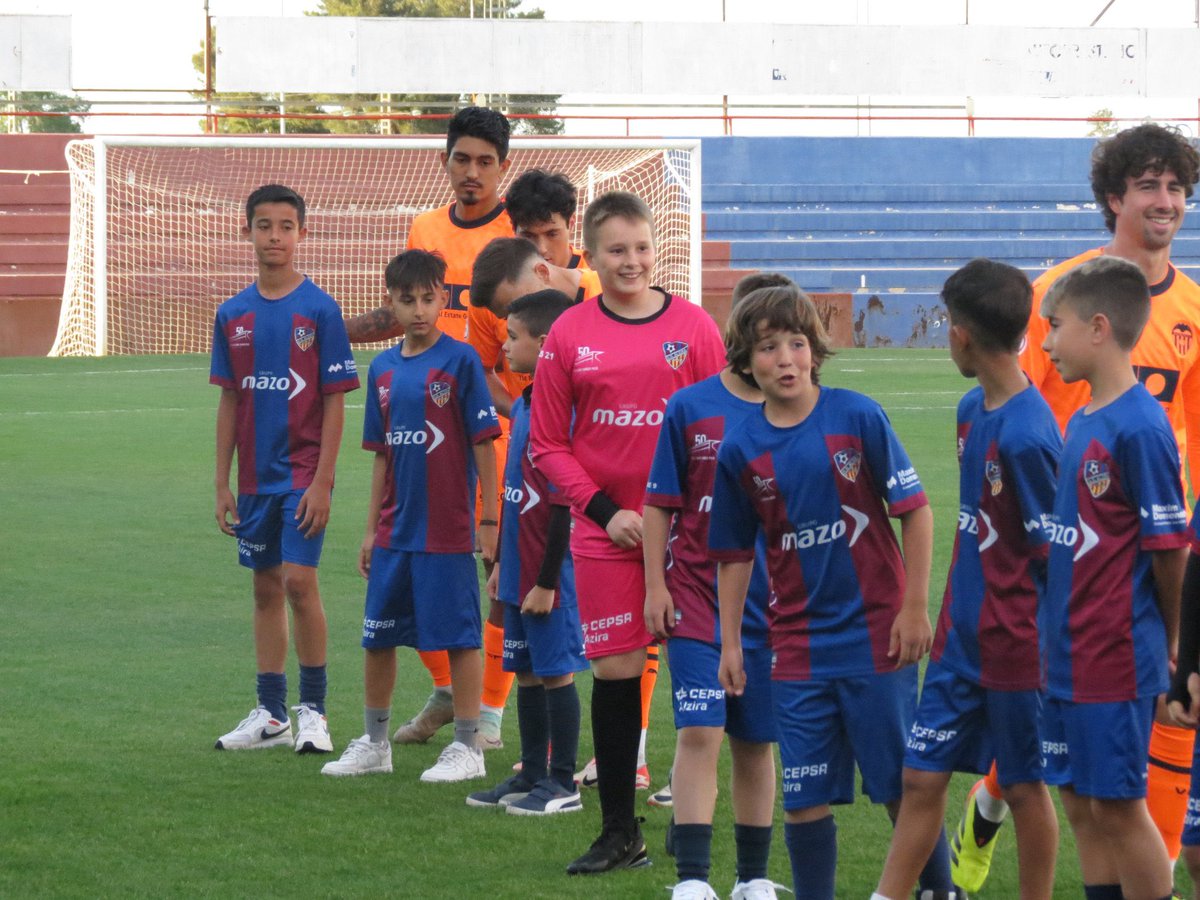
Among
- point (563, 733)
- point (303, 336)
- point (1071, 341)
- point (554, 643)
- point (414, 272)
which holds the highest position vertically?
point (414, 272)

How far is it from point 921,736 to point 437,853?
4.84 ft

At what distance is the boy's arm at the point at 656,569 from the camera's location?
395 cm

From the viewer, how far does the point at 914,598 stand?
353 centimetres

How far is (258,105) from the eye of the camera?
114ft

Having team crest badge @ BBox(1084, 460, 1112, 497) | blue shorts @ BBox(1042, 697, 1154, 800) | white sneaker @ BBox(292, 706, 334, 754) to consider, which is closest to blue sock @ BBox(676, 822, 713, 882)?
blue shorts @ BBox(1042, 697, 1154, 800)

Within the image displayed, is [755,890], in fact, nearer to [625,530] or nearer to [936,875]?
[936,875]

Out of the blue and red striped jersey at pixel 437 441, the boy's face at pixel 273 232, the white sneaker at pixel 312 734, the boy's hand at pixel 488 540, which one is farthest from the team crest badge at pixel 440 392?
the white sneaker at pixel 312 734

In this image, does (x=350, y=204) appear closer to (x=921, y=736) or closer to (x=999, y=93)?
(x=999, y=93)

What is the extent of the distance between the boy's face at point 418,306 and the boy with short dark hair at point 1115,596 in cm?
244

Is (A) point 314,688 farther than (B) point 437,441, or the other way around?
(A) point 314,688

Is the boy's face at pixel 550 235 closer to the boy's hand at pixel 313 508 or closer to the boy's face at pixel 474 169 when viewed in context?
the boy's face at pixel 474 169

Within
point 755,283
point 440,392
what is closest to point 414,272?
point 440,392

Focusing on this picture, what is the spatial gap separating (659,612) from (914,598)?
2.21 feet

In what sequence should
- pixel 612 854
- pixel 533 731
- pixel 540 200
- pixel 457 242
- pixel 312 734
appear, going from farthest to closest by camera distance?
pixel 457 242, pixel 312 734, pixel 540 200, pixel 533 731, pixel 612 854
